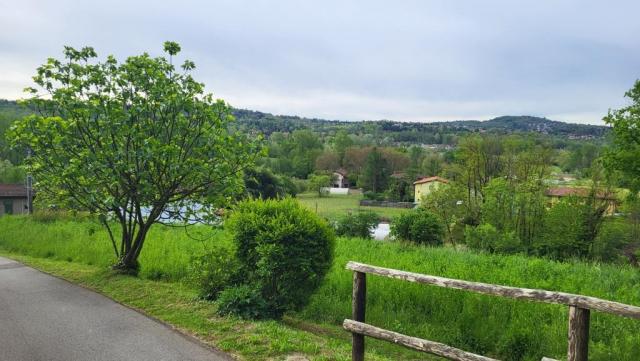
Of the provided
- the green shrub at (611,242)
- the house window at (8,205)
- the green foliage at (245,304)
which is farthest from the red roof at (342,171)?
the green foliage at (245,304)

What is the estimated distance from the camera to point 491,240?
28.5 metres

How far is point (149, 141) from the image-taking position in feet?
27.8

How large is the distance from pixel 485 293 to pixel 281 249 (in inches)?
119

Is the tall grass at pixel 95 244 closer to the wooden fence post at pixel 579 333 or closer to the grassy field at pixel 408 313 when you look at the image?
the grassy field at pixel 408 313

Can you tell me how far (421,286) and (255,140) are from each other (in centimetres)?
448

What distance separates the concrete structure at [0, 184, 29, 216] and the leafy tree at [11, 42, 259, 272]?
134ft

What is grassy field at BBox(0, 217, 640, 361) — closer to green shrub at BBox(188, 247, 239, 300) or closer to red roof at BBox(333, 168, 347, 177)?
green shrub at BBox(188, 247, 239, 300)

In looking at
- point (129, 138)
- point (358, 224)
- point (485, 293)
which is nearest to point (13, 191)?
point (358, 224)

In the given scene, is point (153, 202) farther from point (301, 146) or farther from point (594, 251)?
point (301, 146)

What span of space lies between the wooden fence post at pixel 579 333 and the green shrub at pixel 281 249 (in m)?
3.70

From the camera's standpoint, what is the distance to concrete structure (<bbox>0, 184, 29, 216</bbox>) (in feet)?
142

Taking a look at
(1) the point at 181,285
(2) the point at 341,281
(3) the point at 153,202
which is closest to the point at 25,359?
(1) the point at 181,285

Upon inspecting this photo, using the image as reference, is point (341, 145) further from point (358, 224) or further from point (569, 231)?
point (358, 224)

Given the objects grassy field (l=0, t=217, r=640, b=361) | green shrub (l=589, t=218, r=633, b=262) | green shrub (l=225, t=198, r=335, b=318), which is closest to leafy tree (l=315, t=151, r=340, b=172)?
green shrub (l=589, t=218, r=633, b=262)
